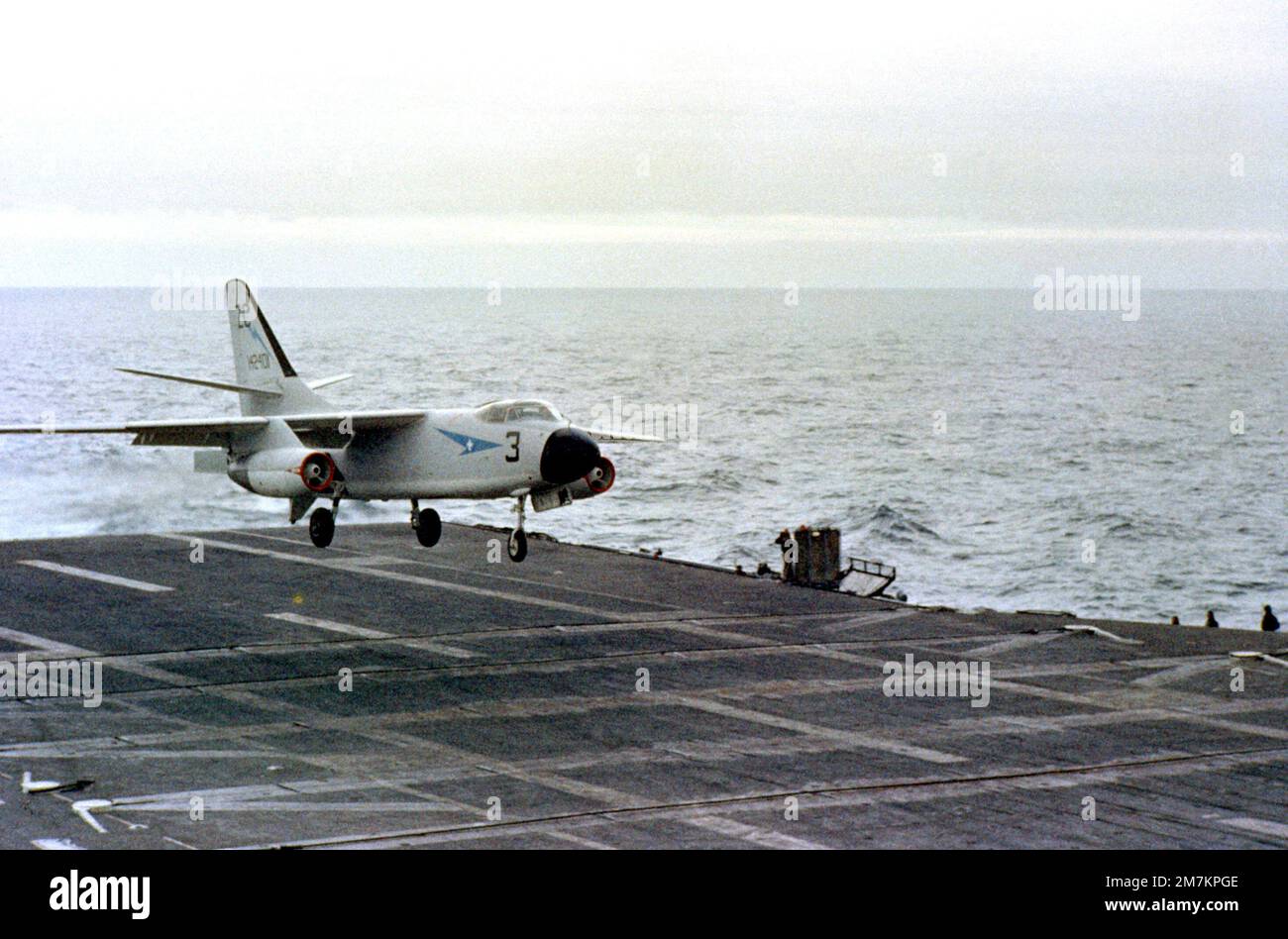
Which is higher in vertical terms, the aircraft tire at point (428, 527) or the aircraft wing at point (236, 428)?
the aircraft wing at point (236, 428)

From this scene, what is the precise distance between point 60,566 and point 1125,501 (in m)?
67.2

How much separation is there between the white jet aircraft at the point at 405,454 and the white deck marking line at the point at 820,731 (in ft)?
17.3

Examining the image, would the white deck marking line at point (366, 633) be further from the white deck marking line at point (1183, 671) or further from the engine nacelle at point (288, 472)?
the white deck marking line at point (1183, 671)

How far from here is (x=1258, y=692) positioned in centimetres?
3669

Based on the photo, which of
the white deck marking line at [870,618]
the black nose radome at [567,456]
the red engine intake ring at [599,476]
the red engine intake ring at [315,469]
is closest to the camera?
the black nose radome at [567,456]

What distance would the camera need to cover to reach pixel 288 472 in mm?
39531

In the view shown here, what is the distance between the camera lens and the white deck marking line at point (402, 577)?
151 ft

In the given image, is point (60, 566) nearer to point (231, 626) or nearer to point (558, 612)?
point (231, 626)

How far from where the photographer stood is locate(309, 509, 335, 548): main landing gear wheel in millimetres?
41669

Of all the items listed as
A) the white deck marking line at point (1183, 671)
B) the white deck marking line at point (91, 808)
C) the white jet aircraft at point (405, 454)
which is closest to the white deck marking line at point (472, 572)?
the white jet aircraft at point (405, 454)

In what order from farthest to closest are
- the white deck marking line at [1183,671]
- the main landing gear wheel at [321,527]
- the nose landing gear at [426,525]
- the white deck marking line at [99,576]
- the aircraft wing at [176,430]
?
the white deck marking line at [99,576], the nose landing gear at [426,525], the main landing gear wheel at [321,527], the aircraft wing at [176,430], the white deck marking line at [1183,671]

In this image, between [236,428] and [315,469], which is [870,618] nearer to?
[315,469]
